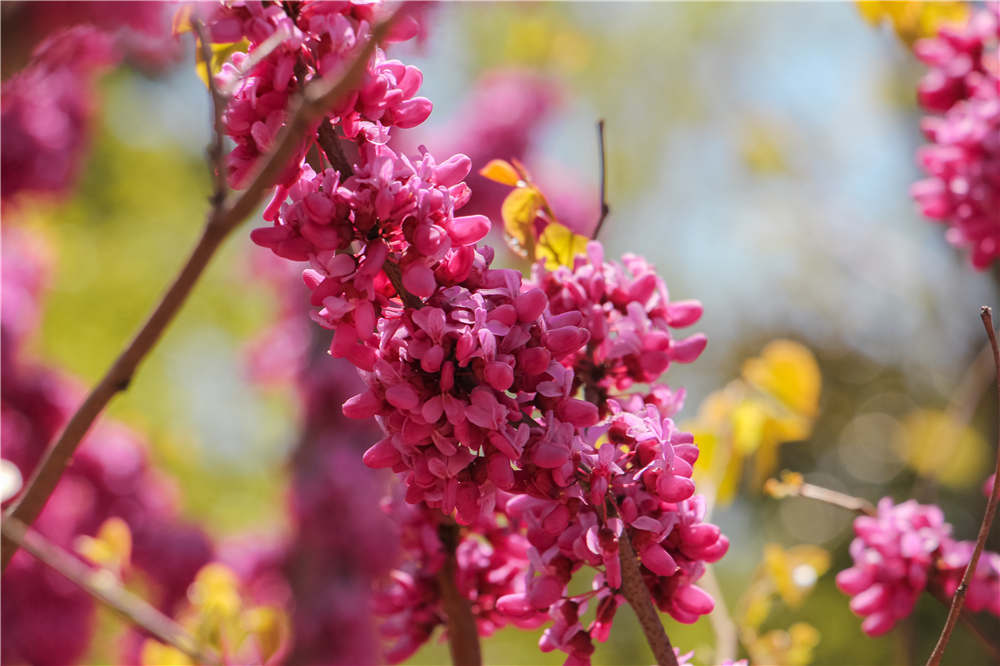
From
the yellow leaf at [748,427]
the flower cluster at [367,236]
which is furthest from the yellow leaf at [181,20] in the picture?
the yellow leaf at [748,427]

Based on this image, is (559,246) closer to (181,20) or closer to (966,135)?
(181,20)

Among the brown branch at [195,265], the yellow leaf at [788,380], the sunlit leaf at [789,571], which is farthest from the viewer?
the yellow leaf at [788,380]

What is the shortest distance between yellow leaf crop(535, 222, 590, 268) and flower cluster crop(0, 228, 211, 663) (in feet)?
4.08

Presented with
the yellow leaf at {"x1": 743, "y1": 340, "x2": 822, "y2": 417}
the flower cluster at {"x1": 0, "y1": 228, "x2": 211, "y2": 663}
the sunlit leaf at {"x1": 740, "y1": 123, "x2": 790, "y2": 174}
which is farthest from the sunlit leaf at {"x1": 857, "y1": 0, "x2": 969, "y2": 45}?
the sunlit leaf at {"x1": 740, "y1": 123, "x2": 790, "y2": 174}

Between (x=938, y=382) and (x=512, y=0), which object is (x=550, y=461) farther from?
(x=512, y=0)

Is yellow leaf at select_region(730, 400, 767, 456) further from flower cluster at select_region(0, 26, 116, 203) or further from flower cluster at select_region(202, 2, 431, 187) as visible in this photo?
flower cluster at select_region(0, 26, 116, 203)

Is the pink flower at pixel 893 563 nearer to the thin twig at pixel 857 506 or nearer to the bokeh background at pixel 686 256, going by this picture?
the thin twig at pixel 857 506

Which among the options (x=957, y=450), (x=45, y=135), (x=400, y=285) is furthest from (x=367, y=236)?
(x=957, y=450)

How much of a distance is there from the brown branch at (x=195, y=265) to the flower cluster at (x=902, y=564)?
0.41 m

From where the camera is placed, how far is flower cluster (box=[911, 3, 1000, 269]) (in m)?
0.63

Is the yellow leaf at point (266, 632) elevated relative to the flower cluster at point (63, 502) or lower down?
lower down

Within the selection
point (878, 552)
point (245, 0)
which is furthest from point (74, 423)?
point (878, 552)

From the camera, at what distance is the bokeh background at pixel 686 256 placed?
283 cm

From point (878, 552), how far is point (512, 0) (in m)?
3.55
